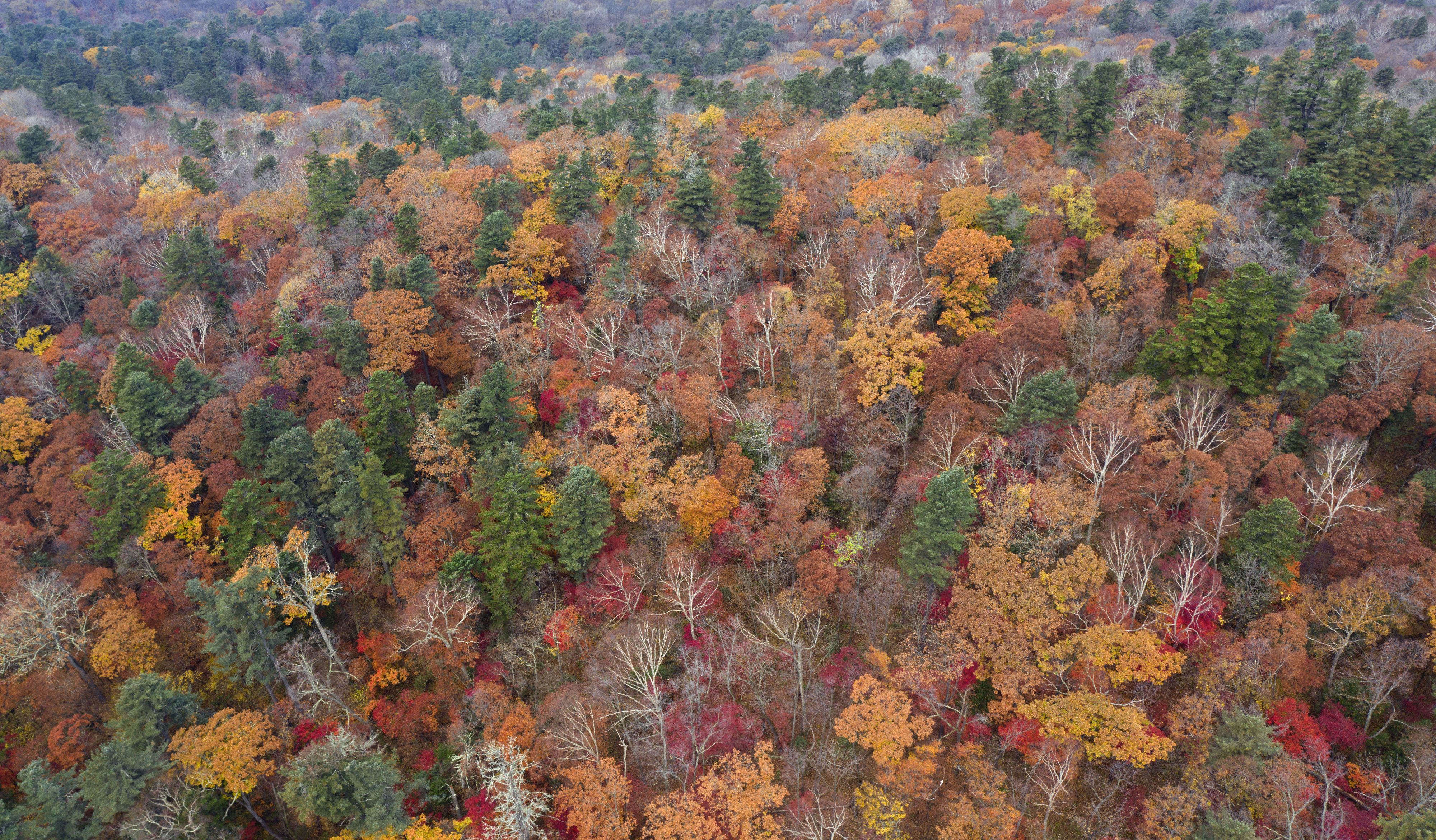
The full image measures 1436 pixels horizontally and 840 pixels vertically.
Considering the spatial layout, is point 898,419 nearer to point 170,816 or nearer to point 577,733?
point 577,733

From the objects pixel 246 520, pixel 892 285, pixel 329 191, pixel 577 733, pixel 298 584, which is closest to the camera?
pixel 577 733

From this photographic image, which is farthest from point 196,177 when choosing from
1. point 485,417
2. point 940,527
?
point 940,527

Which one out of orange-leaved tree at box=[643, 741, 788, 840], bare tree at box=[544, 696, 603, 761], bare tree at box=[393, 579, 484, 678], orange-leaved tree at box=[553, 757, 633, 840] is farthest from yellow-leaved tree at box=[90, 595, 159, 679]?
orange-leaved tree at box=[643, 741, 788, 840]

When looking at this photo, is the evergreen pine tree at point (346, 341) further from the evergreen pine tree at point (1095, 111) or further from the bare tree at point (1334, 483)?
the evergreen pine tree at point (1095, 111)

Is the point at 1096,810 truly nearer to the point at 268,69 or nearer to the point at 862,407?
the point at 862,407

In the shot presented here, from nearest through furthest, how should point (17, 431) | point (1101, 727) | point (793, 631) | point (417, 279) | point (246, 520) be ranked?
point (1101, 727) → point (793, 631) → point (246, 520) → point (17, 431) → point (417, 279)

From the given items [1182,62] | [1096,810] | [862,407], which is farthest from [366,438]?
[1182,62]
